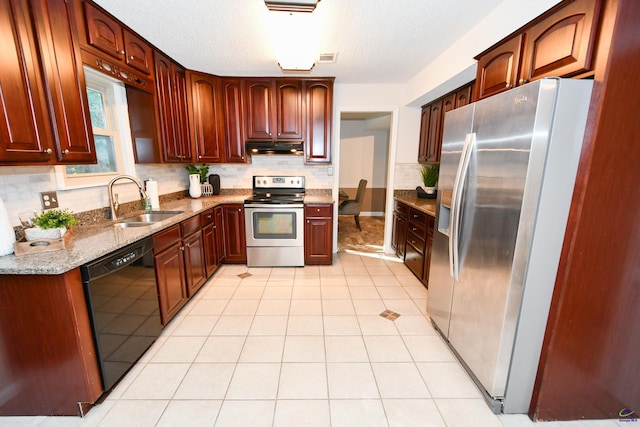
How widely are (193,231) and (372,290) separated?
1.93 metres

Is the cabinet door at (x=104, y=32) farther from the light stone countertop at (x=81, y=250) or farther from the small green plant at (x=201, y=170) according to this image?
the small green plant at (x=201, y=170)

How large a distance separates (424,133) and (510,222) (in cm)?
254

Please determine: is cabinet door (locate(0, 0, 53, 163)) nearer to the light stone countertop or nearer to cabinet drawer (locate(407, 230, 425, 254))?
the light stone countertop

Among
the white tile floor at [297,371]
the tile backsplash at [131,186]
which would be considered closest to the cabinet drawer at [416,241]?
the white tile floor at [297,371]

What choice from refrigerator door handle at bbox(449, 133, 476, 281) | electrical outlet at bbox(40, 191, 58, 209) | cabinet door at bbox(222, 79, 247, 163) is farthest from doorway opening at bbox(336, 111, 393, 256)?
electrical outlet at bbox(40, 191, 58, 209)

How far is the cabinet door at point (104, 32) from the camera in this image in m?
1.72

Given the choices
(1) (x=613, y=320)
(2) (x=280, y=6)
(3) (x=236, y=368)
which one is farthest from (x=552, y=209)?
(3) (x=236, y=368)

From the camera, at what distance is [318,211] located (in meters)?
3.27

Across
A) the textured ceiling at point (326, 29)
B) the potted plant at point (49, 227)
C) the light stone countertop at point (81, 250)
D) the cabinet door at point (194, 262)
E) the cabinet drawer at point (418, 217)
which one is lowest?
the cabinet door at point (194, 262)

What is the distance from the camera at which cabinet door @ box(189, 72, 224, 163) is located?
3104 mm

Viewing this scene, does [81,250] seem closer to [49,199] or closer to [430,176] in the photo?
[49,199]

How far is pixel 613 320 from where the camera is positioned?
1.30m

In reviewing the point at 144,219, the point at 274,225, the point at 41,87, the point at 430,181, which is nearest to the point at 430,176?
the point at 430,181

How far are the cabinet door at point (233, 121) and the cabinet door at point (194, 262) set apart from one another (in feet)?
3.89
